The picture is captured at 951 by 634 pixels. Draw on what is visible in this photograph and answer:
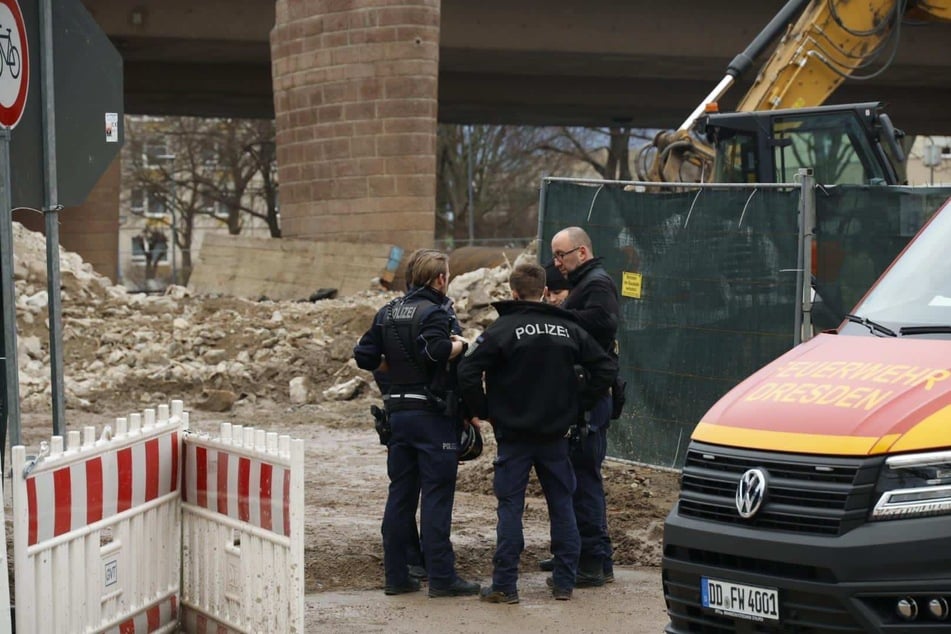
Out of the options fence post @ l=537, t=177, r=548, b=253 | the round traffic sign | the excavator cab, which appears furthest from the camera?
the excavator cab

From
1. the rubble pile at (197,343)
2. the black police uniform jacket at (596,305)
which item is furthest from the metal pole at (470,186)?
the black police uniform jacket at (596,305)

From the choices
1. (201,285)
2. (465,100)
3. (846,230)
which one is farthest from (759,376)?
(465,100)

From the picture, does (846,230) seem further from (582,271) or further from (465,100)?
(465,100)

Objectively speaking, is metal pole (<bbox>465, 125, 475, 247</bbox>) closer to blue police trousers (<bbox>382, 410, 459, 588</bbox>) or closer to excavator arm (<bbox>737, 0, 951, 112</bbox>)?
excavator arm (<bbox>737, 0, 951, 112</bbox>)

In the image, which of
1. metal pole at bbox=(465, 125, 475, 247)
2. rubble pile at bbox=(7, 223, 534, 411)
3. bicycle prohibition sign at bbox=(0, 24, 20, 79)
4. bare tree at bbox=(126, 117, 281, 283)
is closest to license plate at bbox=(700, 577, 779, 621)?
bicycle prohibition sign at bbox=(0, 24, 20, 79)

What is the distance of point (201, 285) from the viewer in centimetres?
2597

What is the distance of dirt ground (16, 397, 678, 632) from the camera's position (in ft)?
24.4

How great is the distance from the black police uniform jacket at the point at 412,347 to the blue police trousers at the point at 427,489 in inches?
4.7

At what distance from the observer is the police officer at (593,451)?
26.7 feet

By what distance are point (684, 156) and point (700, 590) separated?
12.3 meters

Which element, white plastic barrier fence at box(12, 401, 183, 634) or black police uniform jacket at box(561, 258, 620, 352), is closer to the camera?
white plastic barrier fence at box(12, 401, 183, 634)

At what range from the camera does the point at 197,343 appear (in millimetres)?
18547

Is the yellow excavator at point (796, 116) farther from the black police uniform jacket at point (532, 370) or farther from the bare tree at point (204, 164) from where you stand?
the bare tree at point (204, 164)

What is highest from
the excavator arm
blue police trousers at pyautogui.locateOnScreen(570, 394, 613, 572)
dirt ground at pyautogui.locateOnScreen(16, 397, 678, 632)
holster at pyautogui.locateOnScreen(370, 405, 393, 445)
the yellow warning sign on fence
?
the excavator arm
